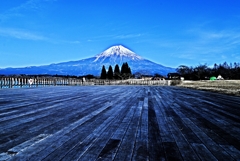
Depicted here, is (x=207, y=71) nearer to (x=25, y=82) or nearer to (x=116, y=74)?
(x=116, y=74)

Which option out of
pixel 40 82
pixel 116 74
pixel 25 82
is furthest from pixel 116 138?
pixel 116 74

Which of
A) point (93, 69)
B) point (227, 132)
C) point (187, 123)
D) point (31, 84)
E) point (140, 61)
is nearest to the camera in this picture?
point (227, 132)

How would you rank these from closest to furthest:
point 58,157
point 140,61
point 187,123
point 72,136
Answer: point 58,157, point 72,136, point 187,123, point 140,61

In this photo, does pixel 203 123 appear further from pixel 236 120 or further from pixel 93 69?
pixel 93 69

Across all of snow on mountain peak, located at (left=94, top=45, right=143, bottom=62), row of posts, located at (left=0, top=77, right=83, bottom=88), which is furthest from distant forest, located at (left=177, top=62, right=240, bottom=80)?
snow on mountain peak, located at (left=94, top=45, right=143, bottom=62)

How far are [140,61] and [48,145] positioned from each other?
577 ft

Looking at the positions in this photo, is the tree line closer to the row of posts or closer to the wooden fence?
the wooden fence

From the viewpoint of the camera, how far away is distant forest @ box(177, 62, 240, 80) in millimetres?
48700

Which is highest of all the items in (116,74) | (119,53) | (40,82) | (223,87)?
A: (119,53)

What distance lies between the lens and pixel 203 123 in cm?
367

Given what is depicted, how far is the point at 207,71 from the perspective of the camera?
54531 mm

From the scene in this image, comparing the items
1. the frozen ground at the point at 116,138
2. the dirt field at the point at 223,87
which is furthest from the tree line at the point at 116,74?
the frozen ground at the point at 116,138

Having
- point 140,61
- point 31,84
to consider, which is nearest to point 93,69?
point 140,61

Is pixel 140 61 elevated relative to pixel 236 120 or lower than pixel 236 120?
elevated
